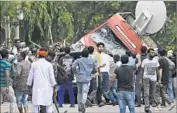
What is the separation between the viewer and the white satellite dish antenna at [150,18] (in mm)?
20281

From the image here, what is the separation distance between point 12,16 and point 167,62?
19701mm

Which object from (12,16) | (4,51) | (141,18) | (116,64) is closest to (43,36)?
(12,16)

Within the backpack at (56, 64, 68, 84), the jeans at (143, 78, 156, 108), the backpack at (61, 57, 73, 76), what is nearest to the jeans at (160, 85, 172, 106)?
the jeans at (143, 78, 156, 108)

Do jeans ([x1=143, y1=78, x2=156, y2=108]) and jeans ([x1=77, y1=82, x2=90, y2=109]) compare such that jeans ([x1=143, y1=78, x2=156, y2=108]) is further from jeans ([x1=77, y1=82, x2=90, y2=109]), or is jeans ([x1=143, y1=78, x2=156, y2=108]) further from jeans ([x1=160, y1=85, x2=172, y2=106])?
jeans ([x1=77, y1=82, x2=90, y2=109])

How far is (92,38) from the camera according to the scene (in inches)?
779

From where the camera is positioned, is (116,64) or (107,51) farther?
(107,51)

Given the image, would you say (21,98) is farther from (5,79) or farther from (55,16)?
(55,16)

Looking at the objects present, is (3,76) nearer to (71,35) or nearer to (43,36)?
(43,36)

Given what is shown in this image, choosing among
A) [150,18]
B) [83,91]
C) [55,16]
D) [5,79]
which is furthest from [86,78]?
[55,16]

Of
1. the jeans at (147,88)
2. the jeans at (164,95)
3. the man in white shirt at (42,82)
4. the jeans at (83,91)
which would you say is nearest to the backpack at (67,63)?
the jeans at (83,91)

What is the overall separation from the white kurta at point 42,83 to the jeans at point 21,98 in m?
1.98

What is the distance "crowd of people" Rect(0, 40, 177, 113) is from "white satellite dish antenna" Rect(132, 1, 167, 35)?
259cm

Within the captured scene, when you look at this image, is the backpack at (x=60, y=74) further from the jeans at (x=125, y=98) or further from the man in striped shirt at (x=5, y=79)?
the jeans at (x=125, y=98)

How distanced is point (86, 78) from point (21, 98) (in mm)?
1691
